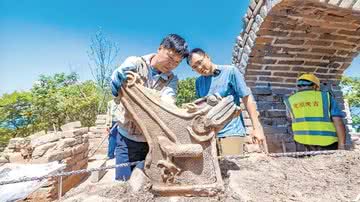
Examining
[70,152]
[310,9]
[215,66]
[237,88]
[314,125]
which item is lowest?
[70,152]

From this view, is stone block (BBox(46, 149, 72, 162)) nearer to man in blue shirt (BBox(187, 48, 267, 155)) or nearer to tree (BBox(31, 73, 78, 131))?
man in blue shirt (BBox(187, 48, 267, 155))

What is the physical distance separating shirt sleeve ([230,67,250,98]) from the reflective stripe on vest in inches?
38.0

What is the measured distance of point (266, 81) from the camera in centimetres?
363

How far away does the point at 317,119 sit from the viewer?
2.74m

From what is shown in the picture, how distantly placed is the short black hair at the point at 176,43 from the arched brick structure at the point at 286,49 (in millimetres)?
1460

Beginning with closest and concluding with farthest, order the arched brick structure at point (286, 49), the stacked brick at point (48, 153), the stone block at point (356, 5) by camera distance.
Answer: the stone block at point (356, 5) < the arched brick structure at point (286, 49) < the stacked brick at point (48, 153)

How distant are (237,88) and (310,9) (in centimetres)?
134

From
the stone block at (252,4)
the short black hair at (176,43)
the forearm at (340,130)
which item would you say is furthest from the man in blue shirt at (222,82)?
the stone block at (252,4)

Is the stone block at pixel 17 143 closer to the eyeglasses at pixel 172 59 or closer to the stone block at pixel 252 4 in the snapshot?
the eyeglasses at pixel 172 59

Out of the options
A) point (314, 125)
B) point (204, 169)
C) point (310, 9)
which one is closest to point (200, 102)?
point (204, 169)

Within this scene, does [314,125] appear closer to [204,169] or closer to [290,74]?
[290,74]

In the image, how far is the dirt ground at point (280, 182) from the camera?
3.92 ft

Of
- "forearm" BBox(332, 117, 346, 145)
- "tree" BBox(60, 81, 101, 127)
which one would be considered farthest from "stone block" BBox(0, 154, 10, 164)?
"tree" BBox(60, 81, 101, 127)

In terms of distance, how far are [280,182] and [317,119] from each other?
1.65 meters
